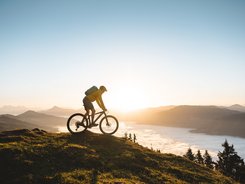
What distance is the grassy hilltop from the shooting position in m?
12.6

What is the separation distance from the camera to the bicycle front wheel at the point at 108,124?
2136 centimetres

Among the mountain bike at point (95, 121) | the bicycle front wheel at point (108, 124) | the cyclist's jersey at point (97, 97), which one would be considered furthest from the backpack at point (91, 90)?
the bicycle front wheel at point (108, 124)

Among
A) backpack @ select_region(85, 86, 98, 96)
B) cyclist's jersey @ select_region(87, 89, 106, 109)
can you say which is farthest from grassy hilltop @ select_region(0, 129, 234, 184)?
backpack @ select_region(85, 86, 98, 96)

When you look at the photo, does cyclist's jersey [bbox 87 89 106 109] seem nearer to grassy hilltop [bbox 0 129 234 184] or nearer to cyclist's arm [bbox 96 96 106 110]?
cyclist's arm [bbox 96 96 106 110]

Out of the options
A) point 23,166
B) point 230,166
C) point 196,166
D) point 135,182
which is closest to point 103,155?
point 135,182

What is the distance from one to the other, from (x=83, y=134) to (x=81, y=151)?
4698 mm

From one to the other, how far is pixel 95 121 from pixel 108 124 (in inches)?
68.2

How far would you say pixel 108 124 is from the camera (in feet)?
71.4

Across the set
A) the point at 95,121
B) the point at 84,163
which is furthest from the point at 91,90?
the point at 84,163

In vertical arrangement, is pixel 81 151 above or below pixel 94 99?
below

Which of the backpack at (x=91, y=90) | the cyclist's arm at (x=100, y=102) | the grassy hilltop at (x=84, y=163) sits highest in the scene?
the backpack at (x=91, y=90)

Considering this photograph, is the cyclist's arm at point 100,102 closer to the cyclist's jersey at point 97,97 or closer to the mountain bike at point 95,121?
the cyclist's jersey at point 97,97

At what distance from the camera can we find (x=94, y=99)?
19828 mm

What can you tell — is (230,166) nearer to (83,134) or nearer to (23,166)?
(83,134)
